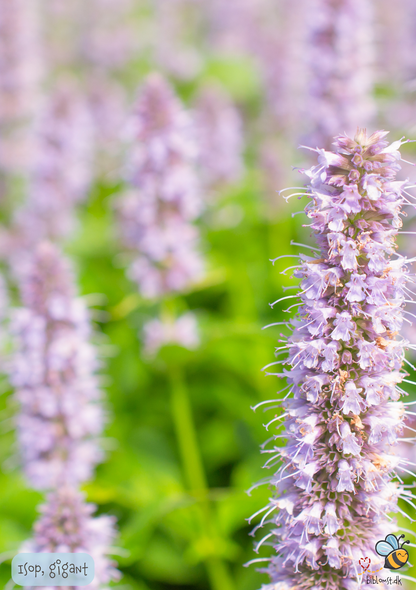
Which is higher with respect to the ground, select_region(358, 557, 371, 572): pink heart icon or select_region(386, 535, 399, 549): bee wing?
select_region(386, 535, 399, 549): bee wing

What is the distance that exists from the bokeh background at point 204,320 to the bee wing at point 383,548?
134 cm

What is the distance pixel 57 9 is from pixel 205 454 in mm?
15853

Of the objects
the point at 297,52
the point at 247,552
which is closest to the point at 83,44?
the point at 297,52

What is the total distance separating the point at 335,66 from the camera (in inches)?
240

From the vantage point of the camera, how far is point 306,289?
2236 mm

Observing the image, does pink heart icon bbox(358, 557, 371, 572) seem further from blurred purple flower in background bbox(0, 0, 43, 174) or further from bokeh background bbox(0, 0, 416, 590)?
blurred purple flower in background bbox(0, 0, 43, 174)

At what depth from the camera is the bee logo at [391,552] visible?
7.78ft

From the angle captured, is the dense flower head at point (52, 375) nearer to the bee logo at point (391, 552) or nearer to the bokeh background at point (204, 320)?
the bokeh background at point (204, 320)

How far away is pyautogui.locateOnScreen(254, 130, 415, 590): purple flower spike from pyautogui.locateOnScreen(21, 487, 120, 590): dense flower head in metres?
1.17

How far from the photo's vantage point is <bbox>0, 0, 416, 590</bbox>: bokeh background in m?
5.11

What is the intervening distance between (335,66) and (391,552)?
5.01 meters

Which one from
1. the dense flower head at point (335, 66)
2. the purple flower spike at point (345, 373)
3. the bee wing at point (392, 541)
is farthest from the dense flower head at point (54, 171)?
the bee wing at point (392, 541)

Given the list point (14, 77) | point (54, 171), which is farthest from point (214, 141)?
point (14, 77)

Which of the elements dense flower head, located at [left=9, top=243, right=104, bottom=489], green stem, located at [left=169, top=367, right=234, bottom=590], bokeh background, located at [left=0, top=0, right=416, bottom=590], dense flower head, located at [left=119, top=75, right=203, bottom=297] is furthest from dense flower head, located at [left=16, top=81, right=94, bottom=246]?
dense flower head, located at [left=9, top=243, right=104, bottom=489]
